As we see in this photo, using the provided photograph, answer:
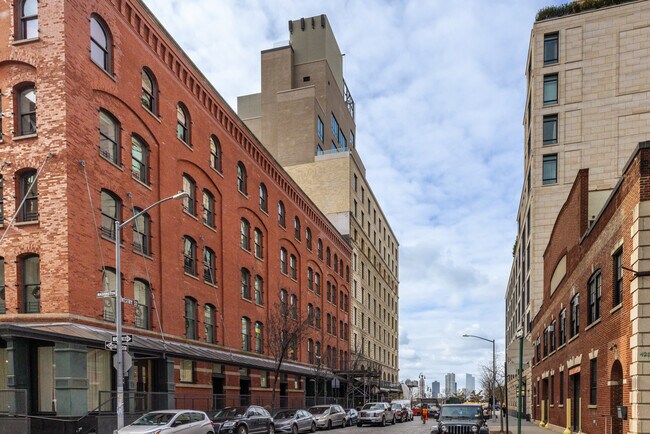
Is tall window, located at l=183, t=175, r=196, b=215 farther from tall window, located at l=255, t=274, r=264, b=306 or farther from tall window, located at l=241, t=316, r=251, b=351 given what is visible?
tall window, located at l=255, t=274, r=264, b=306

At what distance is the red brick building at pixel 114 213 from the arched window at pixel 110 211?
0.21 ft

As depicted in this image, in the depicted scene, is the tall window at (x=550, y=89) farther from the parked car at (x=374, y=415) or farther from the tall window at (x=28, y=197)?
the tall window at (x=28, y=197)

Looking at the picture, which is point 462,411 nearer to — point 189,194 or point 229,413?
point 229,413

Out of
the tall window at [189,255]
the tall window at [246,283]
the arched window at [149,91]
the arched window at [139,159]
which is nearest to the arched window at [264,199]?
the tall window at [246,283]

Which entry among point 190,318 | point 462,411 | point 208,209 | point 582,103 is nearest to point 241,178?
point 208,209

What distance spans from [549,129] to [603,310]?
33242 mm

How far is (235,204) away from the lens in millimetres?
34781

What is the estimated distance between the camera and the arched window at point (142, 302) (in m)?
23.9

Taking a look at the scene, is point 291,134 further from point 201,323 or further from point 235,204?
point 201,323

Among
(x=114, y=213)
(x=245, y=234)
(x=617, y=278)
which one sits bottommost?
(x=617, y=278)

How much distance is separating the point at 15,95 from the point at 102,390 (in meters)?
11.8

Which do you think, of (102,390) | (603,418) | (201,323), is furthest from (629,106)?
(102,390)

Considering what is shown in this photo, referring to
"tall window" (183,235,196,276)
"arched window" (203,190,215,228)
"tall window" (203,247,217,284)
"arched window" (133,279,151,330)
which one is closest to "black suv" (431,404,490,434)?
"arched window" (133,279,151,330)

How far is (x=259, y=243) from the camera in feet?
129
